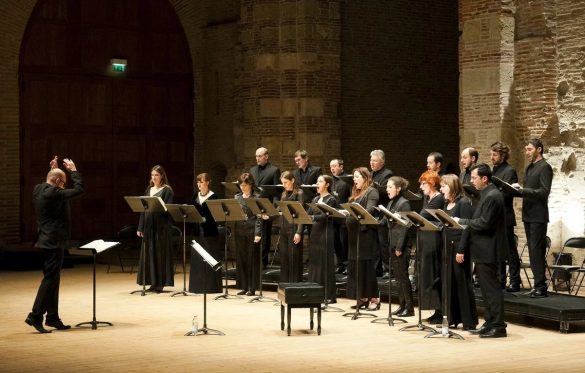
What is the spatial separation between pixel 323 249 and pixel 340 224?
1.91 meters

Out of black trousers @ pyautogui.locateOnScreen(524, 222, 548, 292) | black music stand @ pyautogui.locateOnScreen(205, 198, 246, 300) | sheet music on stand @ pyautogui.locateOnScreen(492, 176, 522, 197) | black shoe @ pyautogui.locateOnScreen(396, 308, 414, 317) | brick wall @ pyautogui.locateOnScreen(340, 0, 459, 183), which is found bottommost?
black shoe @ pyautogui.locateOnScreen(396, 308, 414, 317)

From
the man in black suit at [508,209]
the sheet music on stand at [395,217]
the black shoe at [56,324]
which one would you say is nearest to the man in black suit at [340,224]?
the man in black suit at [508,209]

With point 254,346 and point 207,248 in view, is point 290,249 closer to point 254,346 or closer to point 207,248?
point 207,248

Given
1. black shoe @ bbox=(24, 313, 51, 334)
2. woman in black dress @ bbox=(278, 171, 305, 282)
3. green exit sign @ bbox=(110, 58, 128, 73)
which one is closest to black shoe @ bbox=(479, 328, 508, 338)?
woman in black dress @ bbox=(278, 171, 305, 282)

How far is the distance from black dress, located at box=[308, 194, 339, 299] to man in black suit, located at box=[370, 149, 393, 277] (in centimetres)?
75

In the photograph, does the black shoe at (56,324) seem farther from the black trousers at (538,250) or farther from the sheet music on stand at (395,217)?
the black trousers at (538,250)

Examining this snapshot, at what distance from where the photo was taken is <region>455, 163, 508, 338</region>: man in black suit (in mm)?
10430

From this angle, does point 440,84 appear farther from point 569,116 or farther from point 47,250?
point 47,250

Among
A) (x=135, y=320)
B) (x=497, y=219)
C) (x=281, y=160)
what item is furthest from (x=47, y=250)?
(x=281, y=160)

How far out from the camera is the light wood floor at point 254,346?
9.17m

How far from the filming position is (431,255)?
1135 centimetres

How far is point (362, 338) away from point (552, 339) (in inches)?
76.0

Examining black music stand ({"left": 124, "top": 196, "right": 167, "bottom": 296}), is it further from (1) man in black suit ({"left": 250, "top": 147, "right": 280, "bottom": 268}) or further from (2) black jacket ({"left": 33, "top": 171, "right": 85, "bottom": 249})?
(2) black jacket ({"left": 33, "top": 171, "right": 85, "bottom": 249})

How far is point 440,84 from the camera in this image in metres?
22.2
